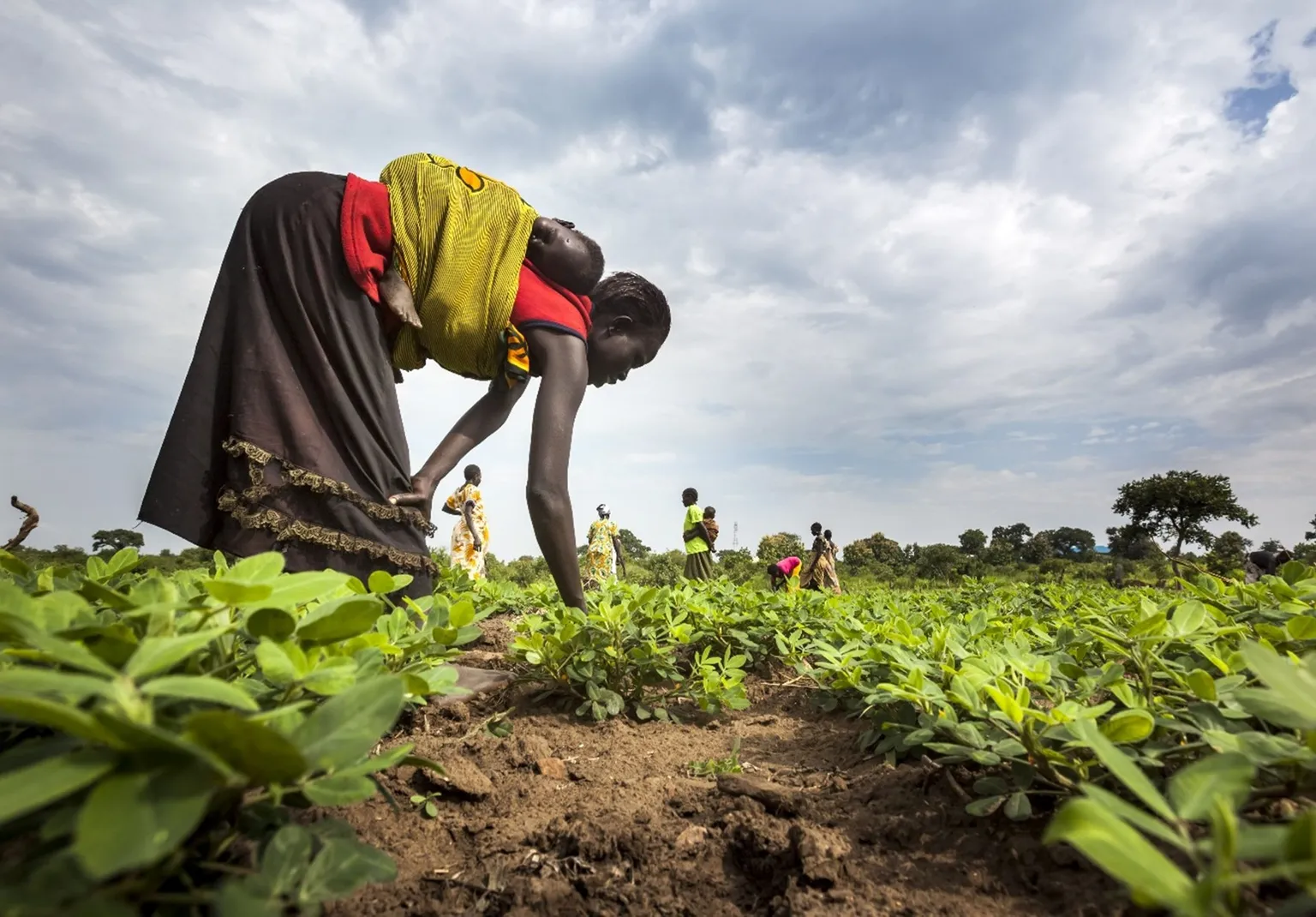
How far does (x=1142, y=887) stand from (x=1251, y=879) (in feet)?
0.23

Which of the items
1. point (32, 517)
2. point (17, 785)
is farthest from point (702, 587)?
point (17, 785)

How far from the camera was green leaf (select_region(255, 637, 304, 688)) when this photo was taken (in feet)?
2.39

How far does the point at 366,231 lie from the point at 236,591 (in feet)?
7.54

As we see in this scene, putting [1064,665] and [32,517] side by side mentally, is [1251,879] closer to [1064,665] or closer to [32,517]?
[1064,665]

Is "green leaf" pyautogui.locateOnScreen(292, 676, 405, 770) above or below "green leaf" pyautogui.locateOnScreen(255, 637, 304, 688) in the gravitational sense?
below

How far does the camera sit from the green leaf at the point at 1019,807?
1.15 meters

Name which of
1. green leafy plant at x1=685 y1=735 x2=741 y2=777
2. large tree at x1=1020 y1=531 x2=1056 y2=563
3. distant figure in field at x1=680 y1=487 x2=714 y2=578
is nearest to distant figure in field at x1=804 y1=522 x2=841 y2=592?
distant figure in field at x1=680 y1=487 x2=714 y2=578

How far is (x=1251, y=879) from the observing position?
1.63ft

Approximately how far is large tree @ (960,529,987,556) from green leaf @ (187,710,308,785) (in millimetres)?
18499

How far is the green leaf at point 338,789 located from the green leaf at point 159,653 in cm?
17

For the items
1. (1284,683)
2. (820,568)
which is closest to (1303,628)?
(1284,683)

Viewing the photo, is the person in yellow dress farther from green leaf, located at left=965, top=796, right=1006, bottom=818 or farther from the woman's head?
green leaf, located at left=965, top=796, right=1006, bottom=818

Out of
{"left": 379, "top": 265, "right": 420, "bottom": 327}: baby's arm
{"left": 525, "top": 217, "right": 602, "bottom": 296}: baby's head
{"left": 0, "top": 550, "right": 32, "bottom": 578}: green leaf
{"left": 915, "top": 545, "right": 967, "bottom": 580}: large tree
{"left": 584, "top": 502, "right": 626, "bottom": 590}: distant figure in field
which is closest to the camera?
{"left": 0, "top": 550, "right": 32, "bottom": 578}: green leaf

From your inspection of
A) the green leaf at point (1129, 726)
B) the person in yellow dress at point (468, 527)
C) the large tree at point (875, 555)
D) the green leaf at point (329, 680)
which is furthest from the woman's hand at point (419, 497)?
the large tree at point (875, 555)
